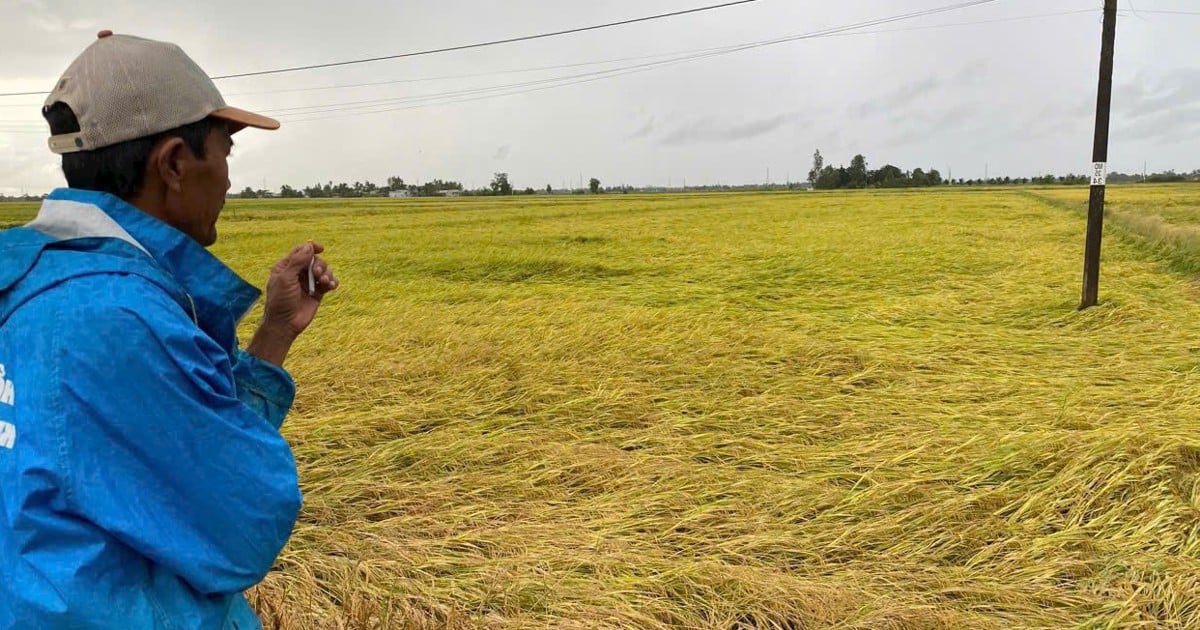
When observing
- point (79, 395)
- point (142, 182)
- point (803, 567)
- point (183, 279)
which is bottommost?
point (803, 567)

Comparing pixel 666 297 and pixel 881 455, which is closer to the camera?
pixel 881 455

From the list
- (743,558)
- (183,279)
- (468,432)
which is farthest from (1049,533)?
(183,279)

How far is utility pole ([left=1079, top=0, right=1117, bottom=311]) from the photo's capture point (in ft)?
23.0

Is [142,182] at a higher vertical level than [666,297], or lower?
higher

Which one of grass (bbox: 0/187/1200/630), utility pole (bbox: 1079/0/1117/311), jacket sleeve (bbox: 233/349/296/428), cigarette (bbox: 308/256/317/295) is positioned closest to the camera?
jacket sleeve (bbox: 233/349/296/428)

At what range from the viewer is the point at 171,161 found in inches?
38.9

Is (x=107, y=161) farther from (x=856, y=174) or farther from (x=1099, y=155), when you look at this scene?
(x=856, y=174)

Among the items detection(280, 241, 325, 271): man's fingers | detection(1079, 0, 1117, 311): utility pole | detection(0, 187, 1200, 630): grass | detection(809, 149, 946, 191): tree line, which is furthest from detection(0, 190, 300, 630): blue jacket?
detection(809, 149, 946, 191): tree line

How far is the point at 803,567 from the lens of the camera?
2.46m

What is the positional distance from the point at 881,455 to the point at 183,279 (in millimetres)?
3077

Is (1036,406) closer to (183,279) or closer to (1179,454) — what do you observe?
(1179,454)

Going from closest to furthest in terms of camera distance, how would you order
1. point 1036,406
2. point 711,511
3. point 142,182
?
1. point 142,182
2. point 711,511
3. point 1036,406

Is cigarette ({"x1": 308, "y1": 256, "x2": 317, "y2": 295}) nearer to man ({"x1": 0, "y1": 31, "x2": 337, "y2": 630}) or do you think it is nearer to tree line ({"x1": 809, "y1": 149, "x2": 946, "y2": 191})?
man ({"x1": 0, "y1": 31, "x2": 337, "y2": 630})

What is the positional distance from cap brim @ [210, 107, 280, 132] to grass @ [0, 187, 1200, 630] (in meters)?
1.53
